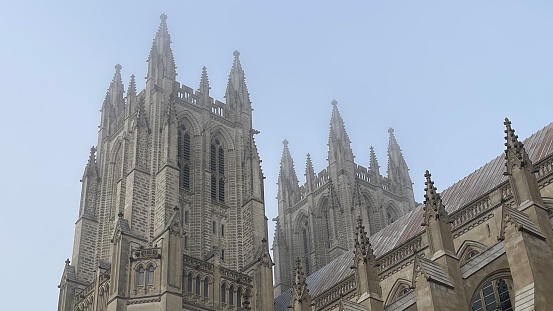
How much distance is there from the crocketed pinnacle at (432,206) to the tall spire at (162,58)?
23.0 metres

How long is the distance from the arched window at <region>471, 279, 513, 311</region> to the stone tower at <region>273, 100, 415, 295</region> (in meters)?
23.9

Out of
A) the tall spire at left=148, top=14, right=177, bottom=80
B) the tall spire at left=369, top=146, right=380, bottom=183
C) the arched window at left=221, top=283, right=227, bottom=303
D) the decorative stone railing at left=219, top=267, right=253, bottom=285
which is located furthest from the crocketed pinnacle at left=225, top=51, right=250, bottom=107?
the arched window at left=221, top=283, right=227, bottom=303

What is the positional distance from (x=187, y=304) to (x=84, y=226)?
35.3ft

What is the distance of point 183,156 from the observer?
4478cm

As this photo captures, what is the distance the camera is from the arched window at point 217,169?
4475 centimetres

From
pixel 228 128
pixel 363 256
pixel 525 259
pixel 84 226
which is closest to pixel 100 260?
pixel 84 226

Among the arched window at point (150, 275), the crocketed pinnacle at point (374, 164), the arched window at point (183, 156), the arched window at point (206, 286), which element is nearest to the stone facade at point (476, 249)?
the arched window at point (206, 286)

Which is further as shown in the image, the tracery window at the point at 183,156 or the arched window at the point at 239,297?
the tracery window at the point at 183,156

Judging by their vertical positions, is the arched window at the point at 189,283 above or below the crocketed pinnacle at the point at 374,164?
below

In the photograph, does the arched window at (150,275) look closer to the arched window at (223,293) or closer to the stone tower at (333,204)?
the arched window at (223,293)

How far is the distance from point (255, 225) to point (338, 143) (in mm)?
17451

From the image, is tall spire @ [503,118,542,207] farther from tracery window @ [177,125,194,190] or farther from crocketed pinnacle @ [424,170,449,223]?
Result: tracery window @ [177,125,194,190]

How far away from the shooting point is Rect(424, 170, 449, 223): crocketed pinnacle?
1056 inches

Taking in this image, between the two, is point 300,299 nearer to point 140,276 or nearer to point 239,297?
point 140,276
